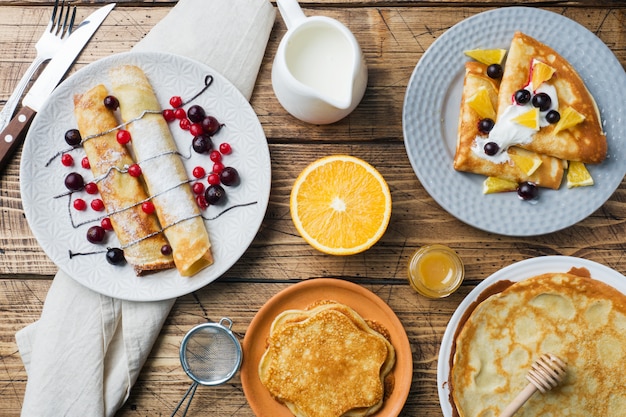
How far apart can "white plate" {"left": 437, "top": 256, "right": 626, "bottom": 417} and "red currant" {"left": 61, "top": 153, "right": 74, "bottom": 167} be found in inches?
52.9

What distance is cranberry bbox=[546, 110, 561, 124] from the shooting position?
1853 millimetres

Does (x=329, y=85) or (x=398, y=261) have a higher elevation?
(x=329, y=85)

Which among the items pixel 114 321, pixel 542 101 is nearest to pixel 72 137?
pixel 114 321

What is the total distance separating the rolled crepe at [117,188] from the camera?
1.88m

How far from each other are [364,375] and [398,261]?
0.39 metres

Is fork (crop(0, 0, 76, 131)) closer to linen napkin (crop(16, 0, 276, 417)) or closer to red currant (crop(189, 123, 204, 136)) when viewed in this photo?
linen napkin (crop(16, 0, 276, 417))

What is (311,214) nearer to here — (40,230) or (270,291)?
(270,291)

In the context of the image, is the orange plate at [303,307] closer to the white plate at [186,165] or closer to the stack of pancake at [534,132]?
the white plate at [186,165]

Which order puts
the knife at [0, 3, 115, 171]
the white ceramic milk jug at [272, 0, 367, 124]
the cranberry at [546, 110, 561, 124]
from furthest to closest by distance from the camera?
the knife at [0, 3, 115, 171] → the cranberry at [546, 110, 561, 124] → the white ceramic milk jug at [272, 0, 367, 124]

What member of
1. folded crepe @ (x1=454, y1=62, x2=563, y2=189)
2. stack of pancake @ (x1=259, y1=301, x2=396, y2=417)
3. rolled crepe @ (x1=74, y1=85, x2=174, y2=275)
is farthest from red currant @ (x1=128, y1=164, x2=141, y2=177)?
folded crepe @ (x1=454, y1=62, x2=563, y2=189)

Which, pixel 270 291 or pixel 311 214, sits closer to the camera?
pixel 311 214

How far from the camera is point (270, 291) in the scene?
6.50ft

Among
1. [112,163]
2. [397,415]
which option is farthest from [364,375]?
[112,163]

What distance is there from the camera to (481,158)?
1.89 m
